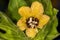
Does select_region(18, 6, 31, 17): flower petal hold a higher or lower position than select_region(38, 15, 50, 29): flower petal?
higher

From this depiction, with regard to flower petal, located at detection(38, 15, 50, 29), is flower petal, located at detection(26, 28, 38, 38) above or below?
below

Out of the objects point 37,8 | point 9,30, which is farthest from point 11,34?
point 37,8

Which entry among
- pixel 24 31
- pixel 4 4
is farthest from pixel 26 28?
pixel 4 4

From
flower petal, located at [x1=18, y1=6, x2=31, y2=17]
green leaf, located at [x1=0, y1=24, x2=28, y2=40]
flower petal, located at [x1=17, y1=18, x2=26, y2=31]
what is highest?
flower petal, located at [x1=18, y1=6, x2=31, y2=17]

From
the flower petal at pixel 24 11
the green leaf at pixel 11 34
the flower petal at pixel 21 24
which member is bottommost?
the green leaf at pixel 11 34

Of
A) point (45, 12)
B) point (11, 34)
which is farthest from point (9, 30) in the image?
point (45, 12)

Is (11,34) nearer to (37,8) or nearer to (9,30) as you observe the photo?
(9,30)
